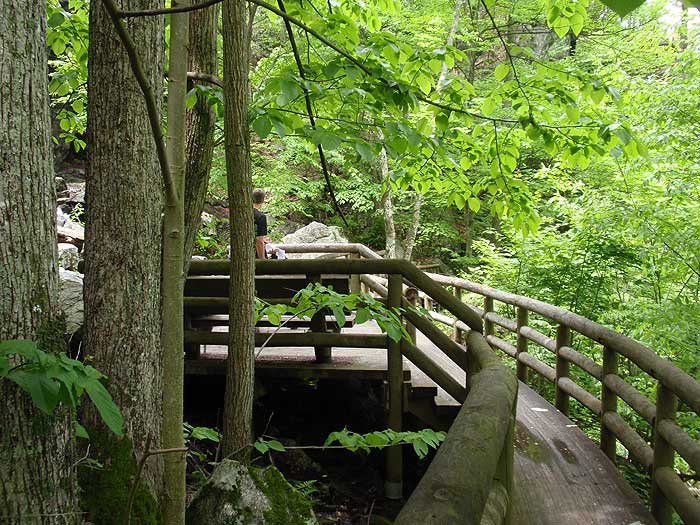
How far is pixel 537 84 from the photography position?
11.1ft

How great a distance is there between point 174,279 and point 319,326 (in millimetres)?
2456

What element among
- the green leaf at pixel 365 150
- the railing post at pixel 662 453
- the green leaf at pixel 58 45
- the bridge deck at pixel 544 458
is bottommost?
the bridge deck at pixel 544 458

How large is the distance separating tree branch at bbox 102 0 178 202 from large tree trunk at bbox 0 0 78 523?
0.90 feet

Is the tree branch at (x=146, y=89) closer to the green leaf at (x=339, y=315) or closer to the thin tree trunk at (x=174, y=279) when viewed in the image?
the thin tree trunk at (x=174, y=279)

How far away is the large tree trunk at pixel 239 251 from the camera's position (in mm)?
3062

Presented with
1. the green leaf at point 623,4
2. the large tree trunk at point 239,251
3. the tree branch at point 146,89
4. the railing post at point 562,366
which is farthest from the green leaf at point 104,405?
the railing post at point 562,366

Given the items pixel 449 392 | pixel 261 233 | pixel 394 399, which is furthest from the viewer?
pixel 261 233

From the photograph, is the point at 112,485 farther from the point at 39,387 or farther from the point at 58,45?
the point at 58,45

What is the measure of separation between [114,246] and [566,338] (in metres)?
3.69

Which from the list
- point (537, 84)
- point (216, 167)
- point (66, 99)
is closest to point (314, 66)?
point (537, 84)

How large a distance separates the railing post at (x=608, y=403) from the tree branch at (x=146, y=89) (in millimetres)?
3015

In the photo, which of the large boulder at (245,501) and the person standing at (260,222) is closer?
the large boulder at (245,501)

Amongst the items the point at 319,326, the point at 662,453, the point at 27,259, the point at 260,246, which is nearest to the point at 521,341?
the point at 319,326

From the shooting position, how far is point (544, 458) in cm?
362
